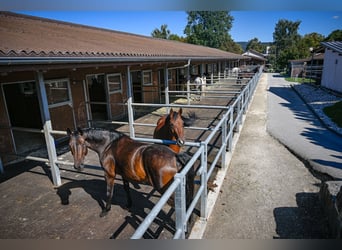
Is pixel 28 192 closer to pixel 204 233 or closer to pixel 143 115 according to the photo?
pixel 204 233

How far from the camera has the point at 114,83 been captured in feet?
29.1

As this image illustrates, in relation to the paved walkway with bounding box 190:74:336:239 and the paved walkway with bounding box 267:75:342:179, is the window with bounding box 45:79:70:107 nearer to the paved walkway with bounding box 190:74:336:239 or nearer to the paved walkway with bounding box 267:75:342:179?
the paved walkway with bounding box 190:74:336:239

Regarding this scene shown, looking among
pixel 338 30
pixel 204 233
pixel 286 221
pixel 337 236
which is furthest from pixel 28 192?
pixel 338 30

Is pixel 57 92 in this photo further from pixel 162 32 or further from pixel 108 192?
Result: pixel 162 32

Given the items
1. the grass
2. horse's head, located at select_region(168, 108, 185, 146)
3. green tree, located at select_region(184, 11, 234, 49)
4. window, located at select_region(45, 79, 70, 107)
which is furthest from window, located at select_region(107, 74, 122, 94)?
green tree, located at select_region(184, 11, 234, 49)

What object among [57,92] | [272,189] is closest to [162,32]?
[57,92]

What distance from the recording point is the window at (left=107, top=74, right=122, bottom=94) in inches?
337

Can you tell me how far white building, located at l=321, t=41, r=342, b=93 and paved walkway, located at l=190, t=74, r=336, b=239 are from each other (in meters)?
10.5

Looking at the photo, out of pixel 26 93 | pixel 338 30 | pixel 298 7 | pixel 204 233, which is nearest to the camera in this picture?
pixel 298 7

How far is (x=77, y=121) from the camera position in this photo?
7.15 meters

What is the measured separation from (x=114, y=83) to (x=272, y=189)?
22.4ft

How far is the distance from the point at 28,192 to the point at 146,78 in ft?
27.5

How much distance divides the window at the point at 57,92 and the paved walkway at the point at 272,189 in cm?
498

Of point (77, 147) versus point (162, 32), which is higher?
point (162, 32)
